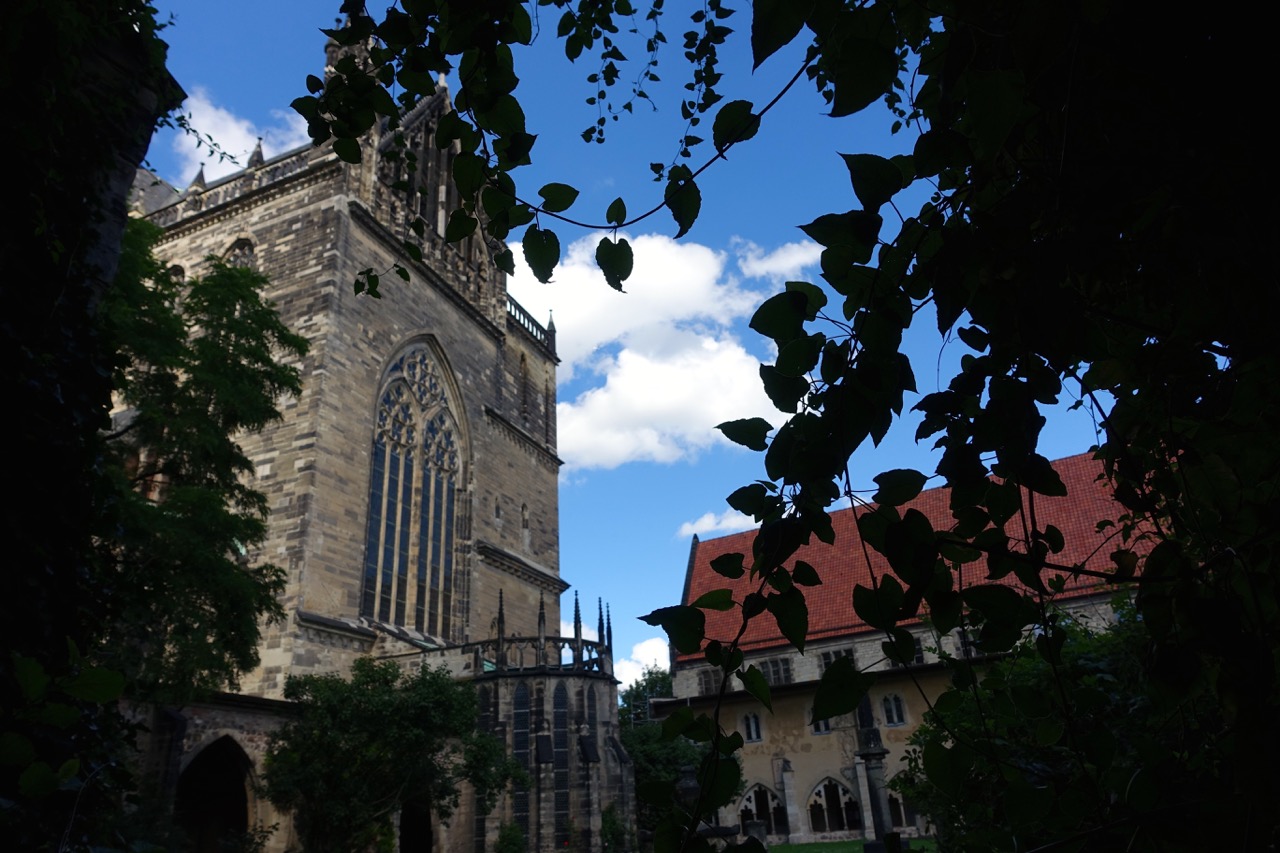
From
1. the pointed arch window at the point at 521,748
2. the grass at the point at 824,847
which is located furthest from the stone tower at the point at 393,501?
the grass at the point at 824,847

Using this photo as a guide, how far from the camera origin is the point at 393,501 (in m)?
17.5

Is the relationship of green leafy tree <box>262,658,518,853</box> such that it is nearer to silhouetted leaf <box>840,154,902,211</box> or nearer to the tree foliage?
the tree foliage

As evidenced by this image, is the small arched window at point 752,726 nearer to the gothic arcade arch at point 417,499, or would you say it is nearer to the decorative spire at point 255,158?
the gothic arcade arch at point 417,499

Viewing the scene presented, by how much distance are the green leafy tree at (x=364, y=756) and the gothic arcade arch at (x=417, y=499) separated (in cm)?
308

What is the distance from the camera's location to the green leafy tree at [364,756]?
12227 mm

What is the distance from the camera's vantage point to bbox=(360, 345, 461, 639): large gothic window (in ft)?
55.2

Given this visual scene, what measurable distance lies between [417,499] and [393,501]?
84 cm

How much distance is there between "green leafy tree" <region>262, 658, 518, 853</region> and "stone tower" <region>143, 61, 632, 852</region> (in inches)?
20.4

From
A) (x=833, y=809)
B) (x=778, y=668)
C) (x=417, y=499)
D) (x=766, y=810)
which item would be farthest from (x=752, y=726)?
(x=417, y=499)

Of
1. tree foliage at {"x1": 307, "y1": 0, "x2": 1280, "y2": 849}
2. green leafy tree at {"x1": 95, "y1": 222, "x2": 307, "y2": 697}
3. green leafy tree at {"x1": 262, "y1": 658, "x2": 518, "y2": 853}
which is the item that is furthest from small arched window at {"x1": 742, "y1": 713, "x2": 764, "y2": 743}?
tree foliage at {"x1": 307, "y1": 0, "x2": 1280, "y2": 849}

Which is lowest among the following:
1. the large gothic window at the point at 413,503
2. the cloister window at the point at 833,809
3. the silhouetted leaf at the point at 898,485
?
the cloister window at the point at 833,809

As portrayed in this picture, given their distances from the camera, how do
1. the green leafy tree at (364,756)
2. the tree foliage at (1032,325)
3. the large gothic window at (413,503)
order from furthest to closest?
the large gothic window at (413,503), the green leafy tree at (364,756), the tree foliage at (1032,325)

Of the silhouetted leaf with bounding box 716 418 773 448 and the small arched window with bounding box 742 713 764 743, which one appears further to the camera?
the small arched window with bounding box 742 713 764 743

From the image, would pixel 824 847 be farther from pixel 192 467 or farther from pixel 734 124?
pixel 734 124
